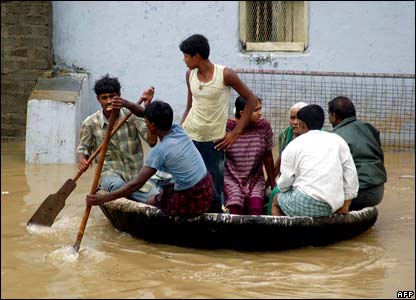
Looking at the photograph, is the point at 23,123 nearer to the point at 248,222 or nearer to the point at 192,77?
the point at 192,77

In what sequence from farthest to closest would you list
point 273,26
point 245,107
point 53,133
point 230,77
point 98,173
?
1. point 273,26
2. point 53,133
3. point 245,107
4. point 230,77
5. point 98,173

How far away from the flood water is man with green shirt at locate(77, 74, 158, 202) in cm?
40

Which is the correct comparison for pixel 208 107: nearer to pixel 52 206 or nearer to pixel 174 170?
pixel 174 170

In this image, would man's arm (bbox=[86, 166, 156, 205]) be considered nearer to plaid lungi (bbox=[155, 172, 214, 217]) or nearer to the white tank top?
plaid lungi (bbox=[155, 172, 214, 217])

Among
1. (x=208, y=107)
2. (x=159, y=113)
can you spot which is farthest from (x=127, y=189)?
(x=208, y=107)

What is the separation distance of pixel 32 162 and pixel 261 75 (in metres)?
2.97

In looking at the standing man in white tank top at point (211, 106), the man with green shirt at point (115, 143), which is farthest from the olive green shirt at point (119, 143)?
the standing man in white tank top at point (211, 106)

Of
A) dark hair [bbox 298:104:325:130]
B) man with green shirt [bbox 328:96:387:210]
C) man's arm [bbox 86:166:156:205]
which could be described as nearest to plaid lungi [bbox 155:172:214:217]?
man's arm [bbox 86:166:156:205]

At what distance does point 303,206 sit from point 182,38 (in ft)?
16.7

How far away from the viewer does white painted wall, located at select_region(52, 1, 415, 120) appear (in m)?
10.4

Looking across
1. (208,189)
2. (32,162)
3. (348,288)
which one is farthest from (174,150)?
(32,162)

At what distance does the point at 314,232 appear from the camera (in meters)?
6.00

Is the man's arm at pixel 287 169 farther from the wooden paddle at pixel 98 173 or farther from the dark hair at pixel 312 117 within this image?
the wooden paddle at pixel 98 173

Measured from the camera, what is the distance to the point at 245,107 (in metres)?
6.38
